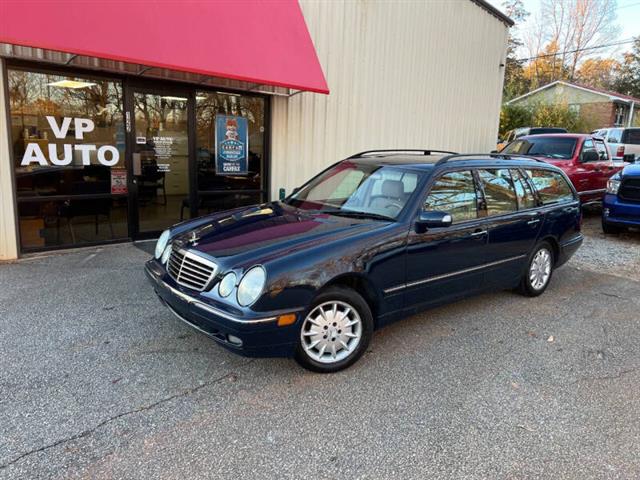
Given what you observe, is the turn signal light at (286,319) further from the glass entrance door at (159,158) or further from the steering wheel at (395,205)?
the glass entrance door at (159,158)

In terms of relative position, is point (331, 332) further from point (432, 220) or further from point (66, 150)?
point (66, 150)

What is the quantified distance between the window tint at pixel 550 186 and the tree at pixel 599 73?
51.3 m

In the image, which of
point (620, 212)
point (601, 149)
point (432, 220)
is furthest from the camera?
point (601, 149)

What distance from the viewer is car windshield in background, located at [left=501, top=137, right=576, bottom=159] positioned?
10.3 metres

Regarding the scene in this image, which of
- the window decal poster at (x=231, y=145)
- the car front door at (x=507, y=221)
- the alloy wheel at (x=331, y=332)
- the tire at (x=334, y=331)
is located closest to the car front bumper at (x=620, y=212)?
the car front door at (x=507, y=221)

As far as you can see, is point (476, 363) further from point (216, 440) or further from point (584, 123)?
point (584, 123)

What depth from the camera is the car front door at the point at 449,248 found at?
3895 millimetres

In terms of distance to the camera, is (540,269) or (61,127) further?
(61,127)

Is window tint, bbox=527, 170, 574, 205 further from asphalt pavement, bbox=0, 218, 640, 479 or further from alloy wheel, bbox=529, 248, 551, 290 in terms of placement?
asphalt pavement, bbox=0, 218, 640, 479

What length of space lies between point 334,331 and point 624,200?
7.62 m

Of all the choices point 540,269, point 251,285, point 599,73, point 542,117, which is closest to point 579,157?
point 540,269

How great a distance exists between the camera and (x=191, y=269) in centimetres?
343

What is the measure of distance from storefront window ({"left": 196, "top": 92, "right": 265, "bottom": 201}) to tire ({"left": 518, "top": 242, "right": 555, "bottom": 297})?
488cm

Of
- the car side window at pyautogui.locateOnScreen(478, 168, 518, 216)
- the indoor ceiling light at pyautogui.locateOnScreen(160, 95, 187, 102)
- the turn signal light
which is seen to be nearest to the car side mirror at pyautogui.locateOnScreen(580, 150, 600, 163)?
the car side window at pyautogui.locateOnScreen(478, 168, 518, 216)
